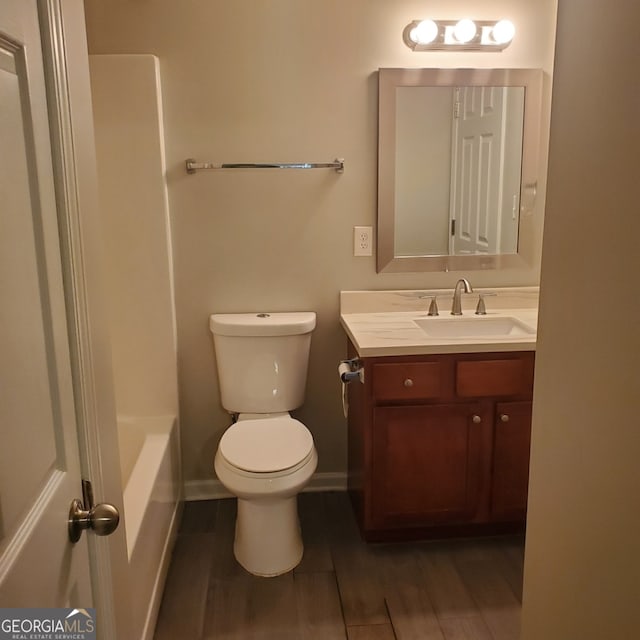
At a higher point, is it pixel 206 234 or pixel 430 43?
pixel 430 43

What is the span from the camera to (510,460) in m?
2.43

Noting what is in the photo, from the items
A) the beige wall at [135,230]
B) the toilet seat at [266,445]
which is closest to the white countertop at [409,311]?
the toilet seat at [266,445]

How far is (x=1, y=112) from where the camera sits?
763 millimetres

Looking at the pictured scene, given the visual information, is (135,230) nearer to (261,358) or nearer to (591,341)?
(261,358)

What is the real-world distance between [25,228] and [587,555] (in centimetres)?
95

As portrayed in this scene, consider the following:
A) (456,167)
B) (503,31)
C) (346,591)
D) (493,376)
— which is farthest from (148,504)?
(503,31)

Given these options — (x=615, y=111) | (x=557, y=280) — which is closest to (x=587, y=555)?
(x=557, y=280)

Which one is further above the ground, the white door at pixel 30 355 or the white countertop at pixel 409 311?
the white door at pixel 30 355

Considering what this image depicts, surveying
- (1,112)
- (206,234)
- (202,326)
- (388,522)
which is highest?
(1,112)

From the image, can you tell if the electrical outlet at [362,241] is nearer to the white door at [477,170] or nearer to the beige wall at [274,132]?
the beige wall at [274,132]

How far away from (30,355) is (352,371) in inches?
65.7

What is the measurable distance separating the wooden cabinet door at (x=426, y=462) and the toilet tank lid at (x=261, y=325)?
0.50m

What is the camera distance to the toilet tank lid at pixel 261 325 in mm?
2568

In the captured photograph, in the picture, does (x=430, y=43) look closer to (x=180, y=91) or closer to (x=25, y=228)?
(x=180, y=91)
